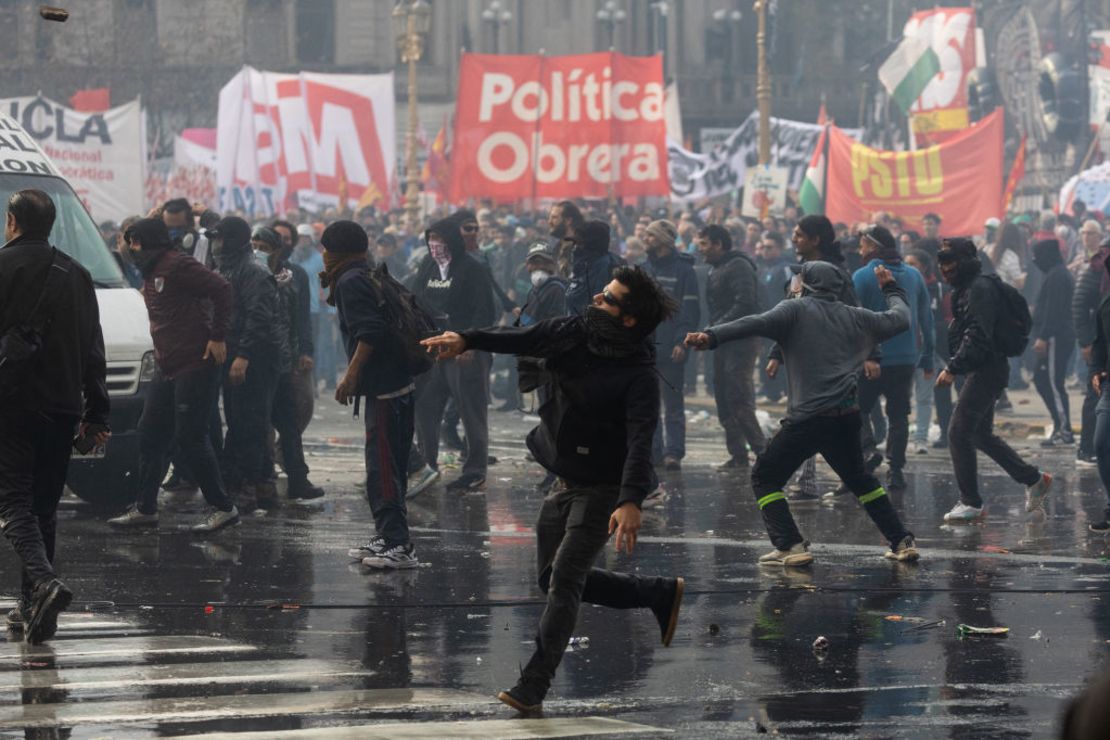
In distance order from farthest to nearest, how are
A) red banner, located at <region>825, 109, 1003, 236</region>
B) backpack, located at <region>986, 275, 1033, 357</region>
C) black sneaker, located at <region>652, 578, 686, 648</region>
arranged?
red banner, located at <region>825, 109, 1003, 236</region> < backpack, located at <region>986, 275, 1033, 357</region> < black sneaker, located at <region>652, 578, 686, 648</region>

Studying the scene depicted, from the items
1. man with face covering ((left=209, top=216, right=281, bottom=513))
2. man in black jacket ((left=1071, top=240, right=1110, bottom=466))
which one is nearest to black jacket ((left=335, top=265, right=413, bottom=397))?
man with face covering ((left=209, top=216, right=281, bottom=513))

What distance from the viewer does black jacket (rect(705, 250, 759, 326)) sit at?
15.3m

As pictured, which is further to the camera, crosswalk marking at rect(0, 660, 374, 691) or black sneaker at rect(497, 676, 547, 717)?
crosswalk marking at rect(0, 660, 374, 691)

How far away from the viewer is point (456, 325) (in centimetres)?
1413

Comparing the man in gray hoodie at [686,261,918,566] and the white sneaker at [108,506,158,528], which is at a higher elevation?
the man in gray hoodie at [686,261,918,566]

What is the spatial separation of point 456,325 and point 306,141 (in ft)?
59.4

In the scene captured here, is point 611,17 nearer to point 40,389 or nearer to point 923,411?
point 923,411

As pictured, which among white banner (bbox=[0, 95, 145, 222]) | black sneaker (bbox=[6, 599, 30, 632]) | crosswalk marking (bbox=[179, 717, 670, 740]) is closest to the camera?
crosswalk marking (bbox=[179, 717, 670, 740])

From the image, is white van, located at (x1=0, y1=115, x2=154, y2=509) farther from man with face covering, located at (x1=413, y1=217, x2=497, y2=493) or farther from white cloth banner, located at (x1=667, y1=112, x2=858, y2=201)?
white cloth banner, located at (x1=667, y1=112, x2=858, y2=201)

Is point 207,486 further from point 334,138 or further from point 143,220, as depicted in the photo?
point 334,138

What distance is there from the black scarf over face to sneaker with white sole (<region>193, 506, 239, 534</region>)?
16.8 feet

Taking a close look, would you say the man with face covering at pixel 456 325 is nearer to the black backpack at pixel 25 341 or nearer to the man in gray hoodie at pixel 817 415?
the man in gray hoodie at pixel 817 415

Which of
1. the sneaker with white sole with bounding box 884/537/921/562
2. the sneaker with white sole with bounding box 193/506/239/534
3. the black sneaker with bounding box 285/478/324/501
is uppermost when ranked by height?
the sneaker with white sole with bounding box 884/537/921/562

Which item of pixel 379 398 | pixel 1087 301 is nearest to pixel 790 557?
pixel 379 398
